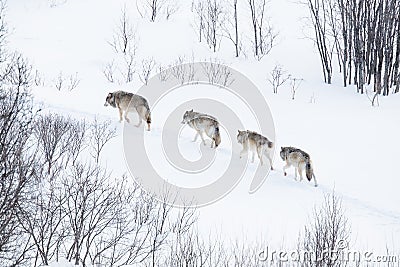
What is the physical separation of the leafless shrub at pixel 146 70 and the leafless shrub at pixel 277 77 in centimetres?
549

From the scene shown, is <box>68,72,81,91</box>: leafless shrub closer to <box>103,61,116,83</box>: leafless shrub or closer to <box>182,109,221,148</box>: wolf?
<box>103,61,116,83</box>: leafless shrub

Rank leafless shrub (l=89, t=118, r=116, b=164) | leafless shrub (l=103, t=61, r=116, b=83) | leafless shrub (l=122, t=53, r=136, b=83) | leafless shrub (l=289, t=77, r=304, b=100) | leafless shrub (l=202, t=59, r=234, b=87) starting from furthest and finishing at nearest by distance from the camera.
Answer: leafless shrub (l=122, t=53, r=136, b=83)
leafless shrub (l=103, t=61, r=116, b=83)
leafless shrub (l=289, t=77, r=304, b=100)
leafless shrub (l=202, t=59, r=234, b=87)
leafless shrub (l=89, t=118, r=116, b=164)

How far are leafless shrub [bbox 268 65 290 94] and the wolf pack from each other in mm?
8223

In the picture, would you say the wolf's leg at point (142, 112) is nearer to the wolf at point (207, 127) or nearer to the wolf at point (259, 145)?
the wolf at point (207, 127)

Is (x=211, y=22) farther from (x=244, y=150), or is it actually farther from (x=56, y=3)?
(x=244, y=150)

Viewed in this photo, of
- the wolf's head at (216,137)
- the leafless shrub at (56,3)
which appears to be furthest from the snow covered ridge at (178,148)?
the leafless shrub at (56,3)

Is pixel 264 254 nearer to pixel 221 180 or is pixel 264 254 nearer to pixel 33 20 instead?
pixel 221 180

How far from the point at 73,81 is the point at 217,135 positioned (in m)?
10.6

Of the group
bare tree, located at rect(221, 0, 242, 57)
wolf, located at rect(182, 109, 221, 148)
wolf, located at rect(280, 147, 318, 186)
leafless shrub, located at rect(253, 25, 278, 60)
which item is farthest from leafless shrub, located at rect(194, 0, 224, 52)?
wolf, located at rect(280, 147, 318, 186)

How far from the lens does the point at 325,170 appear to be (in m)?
13.3

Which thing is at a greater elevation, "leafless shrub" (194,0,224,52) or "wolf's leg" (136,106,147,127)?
"leafless shrub" (194,0,224,52)

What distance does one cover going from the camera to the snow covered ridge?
27.5 feet

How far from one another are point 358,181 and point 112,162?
6.36 m

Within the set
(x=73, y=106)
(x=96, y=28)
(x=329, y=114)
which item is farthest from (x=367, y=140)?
(x=96, y=28)
